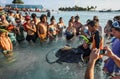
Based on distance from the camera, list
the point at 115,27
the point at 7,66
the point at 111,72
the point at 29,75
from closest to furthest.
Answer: the point at 115,27, the point at 111,72, the point at 29,75, the point at 7,66

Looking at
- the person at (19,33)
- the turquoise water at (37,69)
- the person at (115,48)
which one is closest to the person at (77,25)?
the person at (19,33)

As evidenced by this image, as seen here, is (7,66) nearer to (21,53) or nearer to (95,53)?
(21,53)

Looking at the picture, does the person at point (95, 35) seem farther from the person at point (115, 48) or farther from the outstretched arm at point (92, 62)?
the outstretched arm at point (92, 62)

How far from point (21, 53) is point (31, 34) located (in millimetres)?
1761

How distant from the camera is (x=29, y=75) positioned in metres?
7.00

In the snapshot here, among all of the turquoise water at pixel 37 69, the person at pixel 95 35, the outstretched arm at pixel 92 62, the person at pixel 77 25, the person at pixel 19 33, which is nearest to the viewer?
the outstretched arm at pixel 92 62

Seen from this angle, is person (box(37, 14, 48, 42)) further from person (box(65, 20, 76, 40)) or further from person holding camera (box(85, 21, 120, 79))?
person holding camera (box(85, 21, 120, 79))

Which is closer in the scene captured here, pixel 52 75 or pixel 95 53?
pixel 95 53

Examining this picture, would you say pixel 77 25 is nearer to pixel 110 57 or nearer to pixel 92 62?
pixel 110 57

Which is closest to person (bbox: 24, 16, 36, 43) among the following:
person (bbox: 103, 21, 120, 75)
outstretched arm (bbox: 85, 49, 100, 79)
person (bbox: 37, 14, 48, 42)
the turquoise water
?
person (bbox: 37, 14, 48, 42)

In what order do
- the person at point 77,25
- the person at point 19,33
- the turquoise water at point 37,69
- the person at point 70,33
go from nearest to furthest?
the turquoise water at point 37,69 < the person at point 19,33 < the person at point 70,33 < the person at point 77,25

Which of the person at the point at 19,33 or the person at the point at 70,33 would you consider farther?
the person at the point at 70,33

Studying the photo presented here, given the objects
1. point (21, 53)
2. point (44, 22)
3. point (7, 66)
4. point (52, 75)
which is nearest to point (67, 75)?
point (52, 75)

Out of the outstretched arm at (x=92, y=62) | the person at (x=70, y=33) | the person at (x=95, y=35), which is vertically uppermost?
the outstretched arm at (x=92, y=62)
